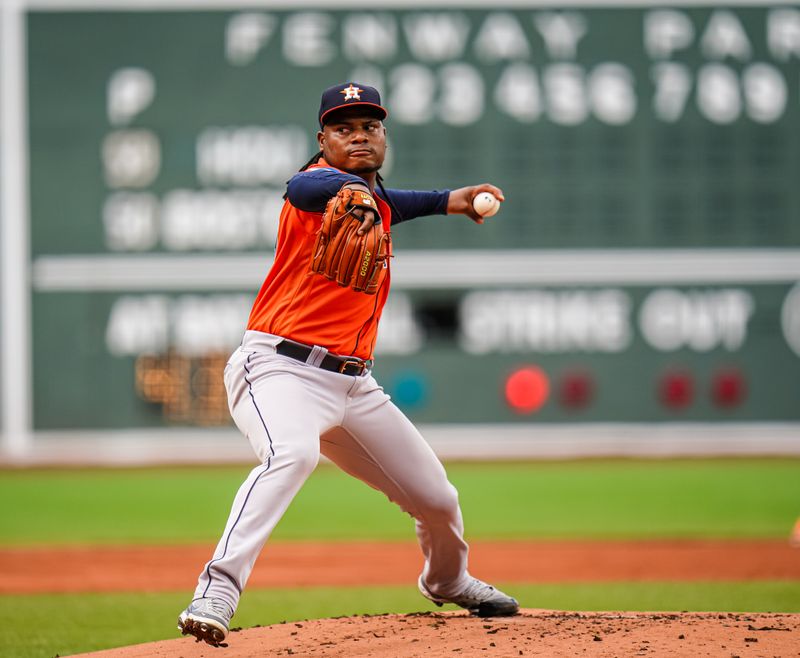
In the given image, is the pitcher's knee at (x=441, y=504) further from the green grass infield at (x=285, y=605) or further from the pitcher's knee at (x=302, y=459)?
the green grass infield at (x=285, y=605)

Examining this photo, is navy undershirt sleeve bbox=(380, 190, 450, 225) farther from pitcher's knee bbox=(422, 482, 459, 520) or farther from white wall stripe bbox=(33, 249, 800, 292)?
white wall stripe bbox=(33, 249, 800, 292)

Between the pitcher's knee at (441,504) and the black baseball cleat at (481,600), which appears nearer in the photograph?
the pitcher's knee at (441,504)

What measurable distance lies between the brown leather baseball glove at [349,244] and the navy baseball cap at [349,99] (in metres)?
0.34

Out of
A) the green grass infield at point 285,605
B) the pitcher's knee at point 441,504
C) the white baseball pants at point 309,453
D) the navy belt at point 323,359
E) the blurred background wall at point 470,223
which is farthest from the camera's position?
the blurred background wall at point 470,223

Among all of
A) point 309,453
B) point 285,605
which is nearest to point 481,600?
point 309,453

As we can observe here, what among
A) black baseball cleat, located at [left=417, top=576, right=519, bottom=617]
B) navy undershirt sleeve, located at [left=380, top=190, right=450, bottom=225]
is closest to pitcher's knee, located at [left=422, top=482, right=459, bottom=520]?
black baseball cleat, located at [left=417, top=576, right=519, bottom=617]

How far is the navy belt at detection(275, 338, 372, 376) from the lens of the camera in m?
3.28

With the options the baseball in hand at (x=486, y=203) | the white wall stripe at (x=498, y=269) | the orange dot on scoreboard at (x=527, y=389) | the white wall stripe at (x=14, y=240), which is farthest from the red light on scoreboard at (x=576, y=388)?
the baseball in hand at (x=486, y=203)

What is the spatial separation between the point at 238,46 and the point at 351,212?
1053cm

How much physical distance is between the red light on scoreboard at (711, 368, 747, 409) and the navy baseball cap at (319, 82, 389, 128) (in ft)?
33.4

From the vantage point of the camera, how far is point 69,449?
13641 mm

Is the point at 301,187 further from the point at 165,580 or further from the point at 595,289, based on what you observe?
the point at 595,289

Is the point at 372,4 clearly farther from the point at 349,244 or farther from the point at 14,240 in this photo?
the point at 349,244

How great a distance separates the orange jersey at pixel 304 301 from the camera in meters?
3.28
